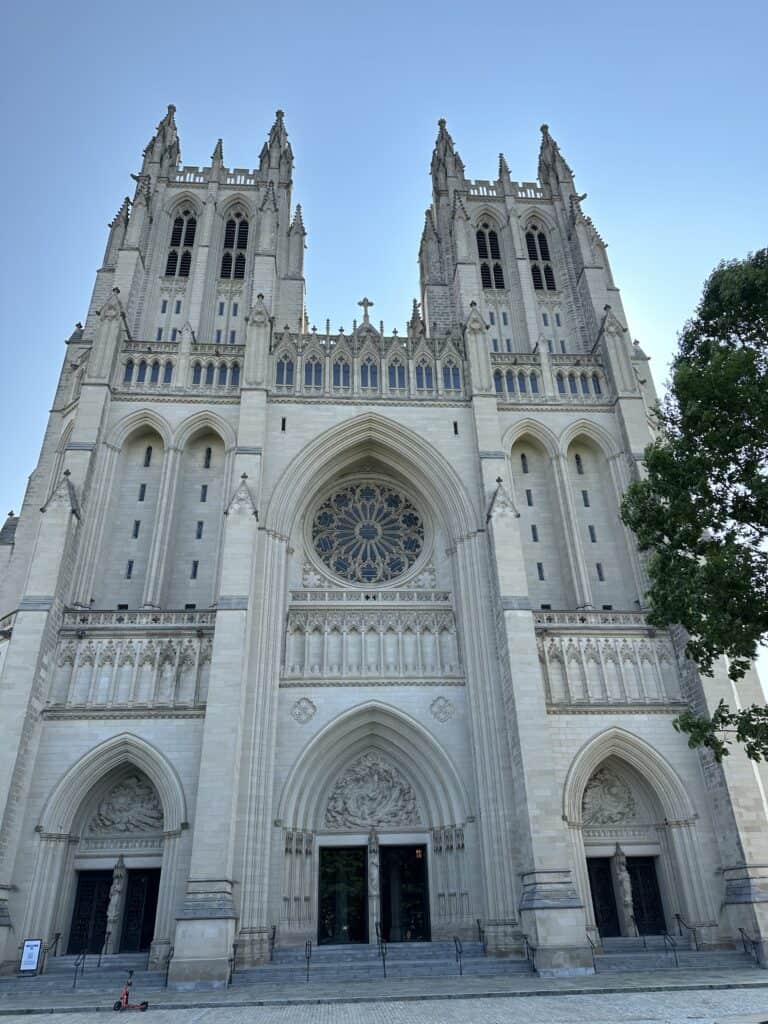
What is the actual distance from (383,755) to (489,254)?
23.9 meters

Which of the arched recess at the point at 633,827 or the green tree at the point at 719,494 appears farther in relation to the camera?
the arched recess at the point at 633,827

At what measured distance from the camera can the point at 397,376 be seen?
89.3ft

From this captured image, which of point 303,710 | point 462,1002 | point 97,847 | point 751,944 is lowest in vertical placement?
point 462,1002

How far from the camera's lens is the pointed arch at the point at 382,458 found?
23906 mm

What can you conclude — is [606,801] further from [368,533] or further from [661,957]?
[368,533]

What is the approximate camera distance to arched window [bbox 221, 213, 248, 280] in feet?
105

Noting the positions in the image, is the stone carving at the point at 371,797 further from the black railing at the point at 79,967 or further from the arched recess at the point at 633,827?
the black railing at the point at 79,967

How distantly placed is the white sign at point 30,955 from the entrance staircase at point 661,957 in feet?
43.0

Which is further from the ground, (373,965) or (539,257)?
(539,257)

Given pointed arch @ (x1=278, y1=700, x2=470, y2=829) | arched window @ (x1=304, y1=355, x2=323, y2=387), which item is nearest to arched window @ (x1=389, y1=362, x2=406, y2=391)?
arched window @ (x1=304, y1=355, x2=323, y2=387)

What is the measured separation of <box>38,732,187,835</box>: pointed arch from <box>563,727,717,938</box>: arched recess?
10.9 meters

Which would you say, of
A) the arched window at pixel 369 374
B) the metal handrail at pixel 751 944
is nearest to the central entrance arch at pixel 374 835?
the metal handrail at pixel 751 944

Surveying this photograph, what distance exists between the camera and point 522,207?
34500 millimetres

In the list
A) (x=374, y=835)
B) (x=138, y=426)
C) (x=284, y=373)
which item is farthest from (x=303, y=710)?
(x=284, y=373)
